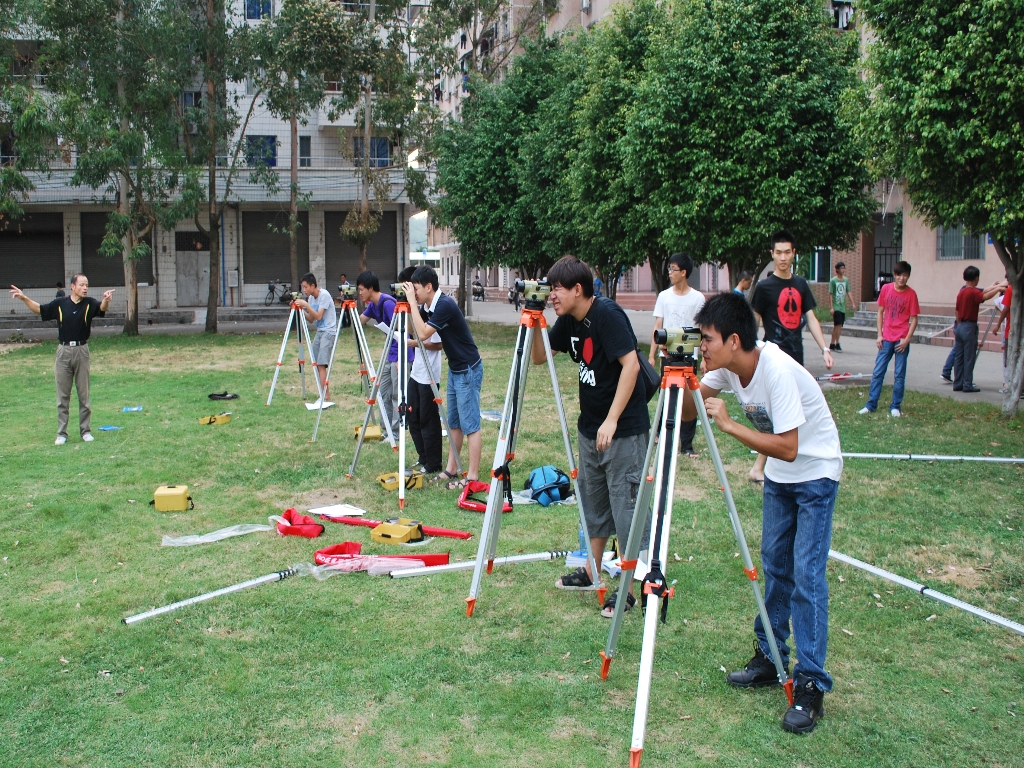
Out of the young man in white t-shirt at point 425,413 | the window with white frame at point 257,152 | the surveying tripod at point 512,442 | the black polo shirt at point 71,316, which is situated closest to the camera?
the surveying tripod at point 512,442

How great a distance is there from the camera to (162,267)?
37.4 m

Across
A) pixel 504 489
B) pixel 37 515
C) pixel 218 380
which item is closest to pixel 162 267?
pixel 218 380

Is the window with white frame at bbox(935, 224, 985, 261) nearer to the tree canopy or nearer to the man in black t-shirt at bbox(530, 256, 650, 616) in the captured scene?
the tree canopy

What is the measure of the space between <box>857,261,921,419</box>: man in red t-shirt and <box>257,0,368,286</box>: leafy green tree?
68.2 ft

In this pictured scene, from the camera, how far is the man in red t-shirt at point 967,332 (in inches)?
546

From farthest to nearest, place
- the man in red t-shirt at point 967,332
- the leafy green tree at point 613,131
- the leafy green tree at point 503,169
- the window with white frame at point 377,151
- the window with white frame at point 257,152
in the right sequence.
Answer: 1. the window with white frame at point 377,151
2. the window with white frame at point 257,152
3. the leafy green tree at point 503,169
4. the leafy green tree at point 613,131
5. the man in red t-shirt at point 967,332

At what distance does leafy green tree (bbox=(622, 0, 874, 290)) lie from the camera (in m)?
14.7

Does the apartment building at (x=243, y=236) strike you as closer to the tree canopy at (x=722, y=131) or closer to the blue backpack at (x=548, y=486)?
the tree canopy at (x=722, y=131)

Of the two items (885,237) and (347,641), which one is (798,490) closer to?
(347,641)

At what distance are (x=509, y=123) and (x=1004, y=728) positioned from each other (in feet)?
75.8

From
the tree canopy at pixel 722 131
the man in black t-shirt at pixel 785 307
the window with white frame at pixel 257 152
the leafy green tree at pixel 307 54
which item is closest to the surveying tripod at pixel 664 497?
the man in black t-shirt at pixel 785 307

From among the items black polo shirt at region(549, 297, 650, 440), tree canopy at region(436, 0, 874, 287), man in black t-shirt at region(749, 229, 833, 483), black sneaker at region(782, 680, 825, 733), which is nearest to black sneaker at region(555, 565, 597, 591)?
black polo shirt at region(549, 297, 650, 440)

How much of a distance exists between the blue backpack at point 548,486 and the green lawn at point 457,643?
274mm

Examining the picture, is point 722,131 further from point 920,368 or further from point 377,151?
point 377,151
